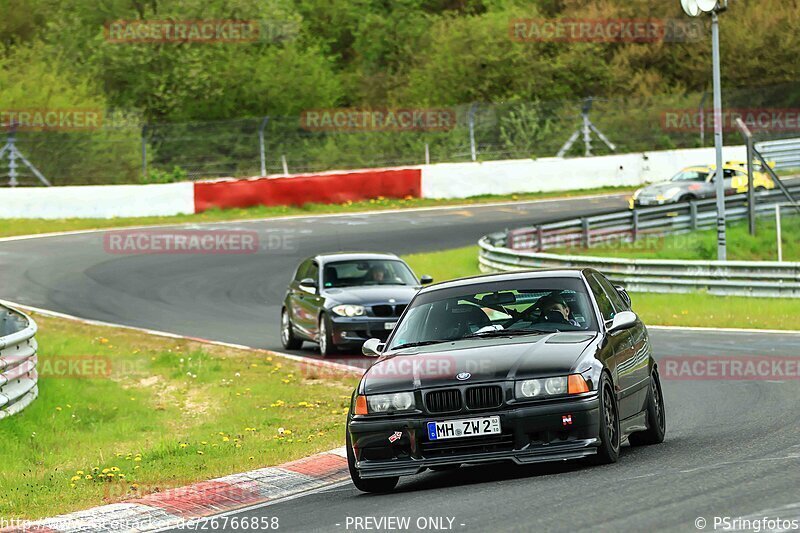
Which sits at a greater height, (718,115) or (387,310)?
(718,115)

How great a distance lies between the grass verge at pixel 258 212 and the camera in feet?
116

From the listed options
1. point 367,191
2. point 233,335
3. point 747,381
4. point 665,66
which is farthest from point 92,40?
point 747,381

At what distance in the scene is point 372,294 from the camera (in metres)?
19.1

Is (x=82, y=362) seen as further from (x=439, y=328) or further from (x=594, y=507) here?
(x=594, y=507)

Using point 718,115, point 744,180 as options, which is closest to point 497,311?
point 718,115

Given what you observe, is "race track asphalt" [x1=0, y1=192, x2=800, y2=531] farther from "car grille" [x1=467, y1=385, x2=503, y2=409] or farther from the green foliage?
the green foliage

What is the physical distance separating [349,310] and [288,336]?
2002 mm
